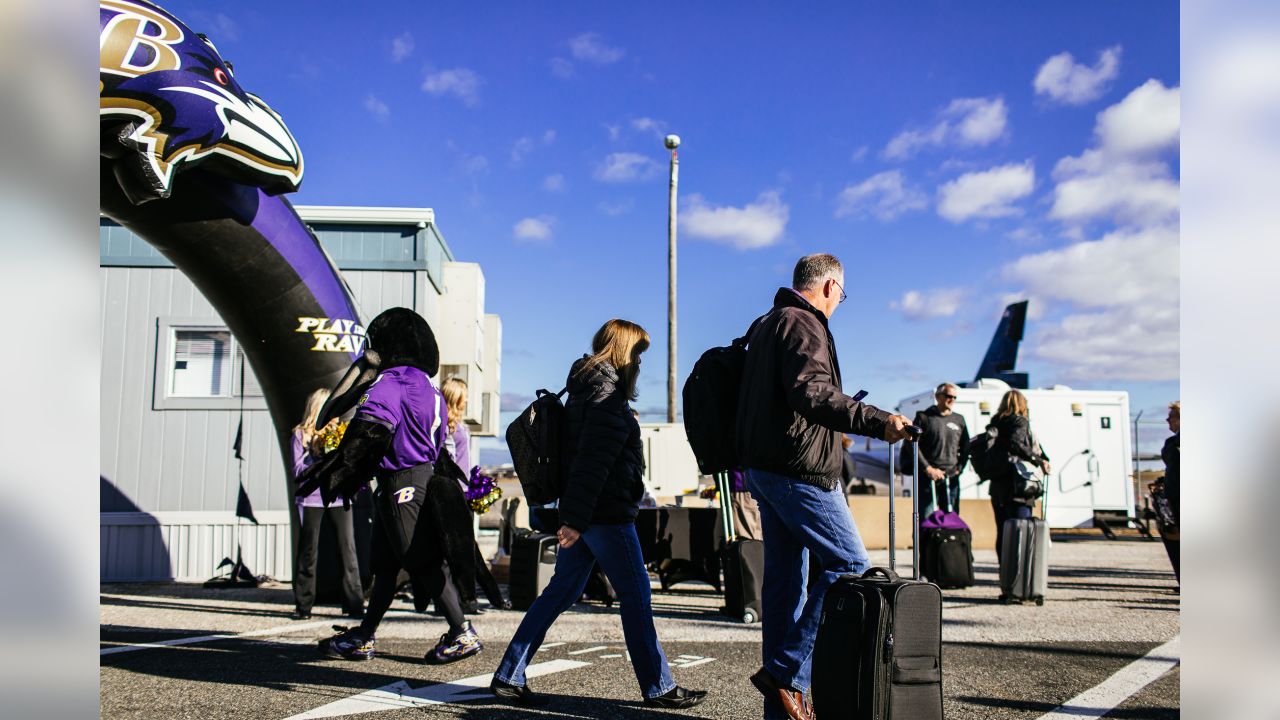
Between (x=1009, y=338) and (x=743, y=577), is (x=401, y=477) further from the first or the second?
(x=1009, y=338)

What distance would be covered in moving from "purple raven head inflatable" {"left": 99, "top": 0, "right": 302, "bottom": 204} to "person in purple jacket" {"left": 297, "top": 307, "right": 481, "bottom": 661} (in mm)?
1816

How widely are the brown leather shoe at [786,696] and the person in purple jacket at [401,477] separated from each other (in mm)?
2254

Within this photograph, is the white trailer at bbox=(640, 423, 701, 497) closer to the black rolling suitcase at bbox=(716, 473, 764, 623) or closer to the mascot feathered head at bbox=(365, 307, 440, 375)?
the black rolling suitcase at bbox=(716, 473, 764, 623)

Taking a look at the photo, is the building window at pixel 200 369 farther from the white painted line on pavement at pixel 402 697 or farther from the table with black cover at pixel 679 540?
the white painted line on pavement at pixel 402 697

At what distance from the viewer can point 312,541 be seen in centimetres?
803

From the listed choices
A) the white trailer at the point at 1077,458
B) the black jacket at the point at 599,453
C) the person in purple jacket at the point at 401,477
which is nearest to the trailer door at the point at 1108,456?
the white trailer at the point at 1077,458

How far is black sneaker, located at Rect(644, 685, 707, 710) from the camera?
4.30 metres

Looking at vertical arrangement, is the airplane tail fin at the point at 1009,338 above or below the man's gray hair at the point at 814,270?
above

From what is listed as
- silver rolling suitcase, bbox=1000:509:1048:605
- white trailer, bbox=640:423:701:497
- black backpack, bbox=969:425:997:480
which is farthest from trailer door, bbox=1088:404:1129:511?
silver rolling suitcase, bbox=1000:509:1048:605

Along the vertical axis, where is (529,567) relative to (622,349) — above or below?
below

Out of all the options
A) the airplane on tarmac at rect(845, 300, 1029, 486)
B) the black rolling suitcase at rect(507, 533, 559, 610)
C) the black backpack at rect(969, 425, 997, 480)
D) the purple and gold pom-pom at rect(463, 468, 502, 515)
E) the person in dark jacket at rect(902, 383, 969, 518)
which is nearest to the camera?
the purple and gold pom-pom at rect(463, 468, 502, 515)

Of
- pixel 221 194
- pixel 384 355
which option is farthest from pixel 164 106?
pixel 384 355

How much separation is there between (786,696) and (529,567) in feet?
15.7

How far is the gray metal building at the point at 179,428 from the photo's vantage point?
11.4 m
